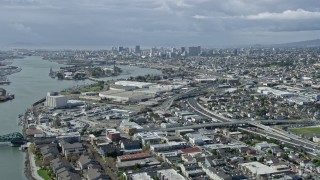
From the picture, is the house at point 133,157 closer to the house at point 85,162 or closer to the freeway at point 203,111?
the house at point 85,162

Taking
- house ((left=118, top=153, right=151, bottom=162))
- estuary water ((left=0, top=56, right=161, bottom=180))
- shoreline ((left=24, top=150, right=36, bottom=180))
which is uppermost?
house ((left=118, top=153, right=151, bottom=162))

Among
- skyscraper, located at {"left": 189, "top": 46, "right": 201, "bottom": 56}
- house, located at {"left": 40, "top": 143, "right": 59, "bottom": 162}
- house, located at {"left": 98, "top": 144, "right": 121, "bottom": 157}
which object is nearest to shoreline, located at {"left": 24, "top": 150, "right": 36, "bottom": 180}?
house, located at {"left": 40, "top": 143, "right": 59, "bottom": 162}

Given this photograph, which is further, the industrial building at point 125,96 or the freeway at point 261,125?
the industrial building at point 125,96

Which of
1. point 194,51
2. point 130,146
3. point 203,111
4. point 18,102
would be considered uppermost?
point 194,51

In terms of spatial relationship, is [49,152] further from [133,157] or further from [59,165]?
[133,157]

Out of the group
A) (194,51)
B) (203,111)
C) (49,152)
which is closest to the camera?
(49,152)

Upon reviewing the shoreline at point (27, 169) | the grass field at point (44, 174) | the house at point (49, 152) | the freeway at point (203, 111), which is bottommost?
Answer: the shoreline at point (27, 169)

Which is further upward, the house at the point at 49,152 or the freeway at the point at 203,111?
the house at the point at 49,152

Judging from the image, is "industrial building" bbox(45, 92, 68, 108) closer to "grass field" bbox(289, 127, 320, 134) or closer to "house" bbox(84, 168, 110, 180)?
"grass field" bbox(289, 127, 320, 134)

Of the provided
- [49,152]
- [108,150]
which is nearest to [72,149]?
[49,152]

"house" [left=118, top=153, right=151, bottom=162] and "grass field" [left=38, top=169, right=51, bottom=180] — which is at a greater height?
"house" [left=118, top=153, right=151, bottom=162]

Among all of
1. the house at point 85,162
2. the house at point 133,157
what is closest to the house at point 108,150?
the house at point 133,157

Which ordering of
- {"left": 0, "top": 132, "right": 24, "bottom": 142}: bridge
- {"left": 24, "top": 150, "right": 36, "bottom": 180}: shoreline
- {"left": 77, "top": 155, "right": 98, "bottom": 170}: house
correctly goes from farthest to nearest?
{"left": 0, "top": 132, "right": 24, "bottom": 142}: bridge, {"left": 77, "top": 155, "right": 98, "bottom": 170}: house, {"left": 24, "top": 150, "right": 36, "bottom": 180}: shoreline
